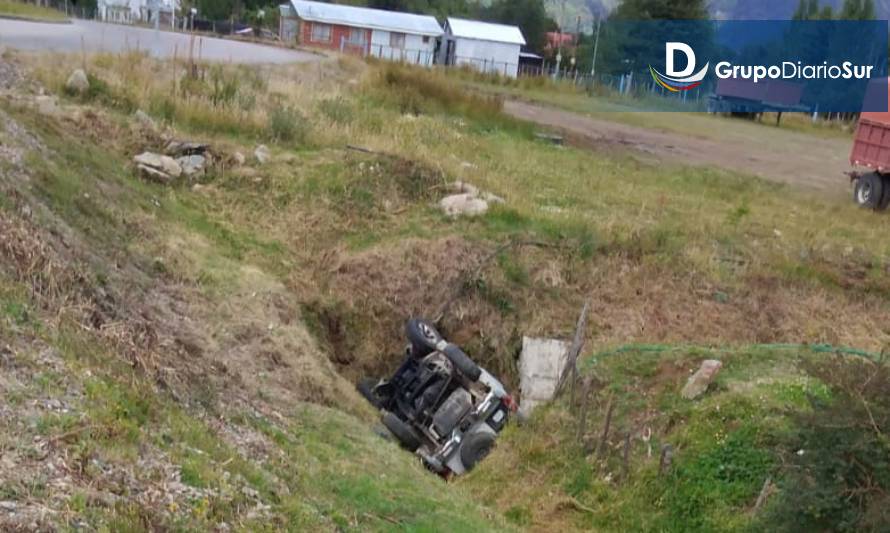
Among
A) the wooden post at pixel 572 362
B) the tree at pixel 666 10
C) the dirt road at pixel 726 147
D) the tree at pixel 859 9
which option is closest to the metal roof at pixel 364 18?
the tree at pixel 666 10

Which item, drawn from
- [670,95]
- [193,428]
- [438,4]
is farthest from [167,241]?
[438,4]

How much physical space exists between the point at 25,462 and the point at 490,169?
12581 mm

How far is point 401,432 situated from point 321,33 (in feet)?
158

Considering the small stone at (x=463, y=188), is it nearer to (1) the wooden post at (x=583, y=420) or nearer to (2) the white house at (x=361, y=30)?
(1) the wooden post at (x=583, y=420)

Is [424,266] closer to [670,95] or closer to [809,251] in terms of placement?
[809,251]

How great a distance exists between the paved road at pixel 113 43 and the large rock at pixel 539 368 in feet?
36.5

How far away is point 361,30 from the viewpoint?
54.9 meters

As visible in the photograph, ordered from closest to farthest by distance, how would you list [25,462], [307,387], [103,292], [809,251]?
[25,462] < [103,292] < [307,387] < [809,251]

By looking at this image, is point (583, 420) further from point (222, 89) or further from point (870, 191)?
point (870, 191)

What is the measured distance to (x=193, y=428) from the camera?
493cm

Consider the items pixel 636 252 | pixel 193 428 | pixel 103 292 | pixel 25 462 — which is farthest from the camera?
pixel 636 252

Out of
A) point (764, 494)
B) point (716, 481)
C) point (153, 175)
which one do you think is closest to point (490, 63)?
point (153, 175)

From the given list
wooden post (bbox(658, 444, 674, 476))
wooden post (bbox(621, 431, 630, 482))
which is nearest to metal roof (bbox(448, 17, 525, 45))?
wooden post (bbox(621, 431, 630, 482))

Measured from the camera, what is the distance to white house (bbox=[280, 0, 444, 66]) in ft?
175
